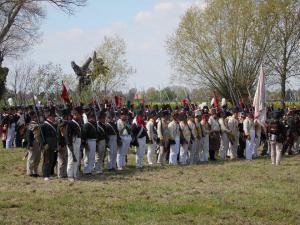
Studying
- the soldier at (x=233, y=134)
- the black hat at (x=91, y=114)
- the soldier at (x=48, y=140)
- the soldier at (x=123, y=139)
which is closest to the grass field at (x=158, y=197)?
the soldier at (x=48, y=140)

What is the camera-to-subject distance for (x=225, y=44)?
39.1m

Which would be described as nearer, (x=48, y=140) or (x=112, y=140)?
(x=48, y=140)

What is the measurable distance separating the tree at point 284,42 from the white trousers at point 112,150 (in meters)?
23.5

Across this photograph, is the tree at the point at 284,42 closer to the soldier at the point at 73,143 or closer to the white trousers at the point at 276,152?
the white trousers at the point at 276,152

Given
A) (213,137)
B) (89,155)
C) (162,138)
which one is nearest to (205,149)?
(213,137)

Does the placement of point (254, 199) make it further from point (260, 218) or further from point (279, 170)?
point (279, 170)

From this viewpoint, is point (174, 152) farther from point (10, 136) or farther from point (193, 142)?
point (10, 136)

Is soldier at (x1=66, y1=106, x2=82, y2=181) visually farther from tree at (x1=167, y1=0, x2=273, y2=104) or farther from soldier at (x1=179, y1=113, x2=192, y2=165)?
tree at (x1=167, y1=0, x2=273, y2=104)

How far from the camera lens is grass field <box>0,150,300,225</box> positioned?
10039 millimetres

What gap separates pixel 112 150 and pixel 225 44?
919 inches

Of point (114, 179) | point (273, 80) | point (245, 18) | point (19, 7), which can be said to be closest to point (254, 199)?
point (114, 179)

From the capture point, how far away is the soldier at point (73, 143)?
47.9 ft

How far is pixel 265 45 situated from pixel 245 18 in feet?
8.66

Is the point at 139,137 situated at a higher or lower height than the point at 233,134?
lower
